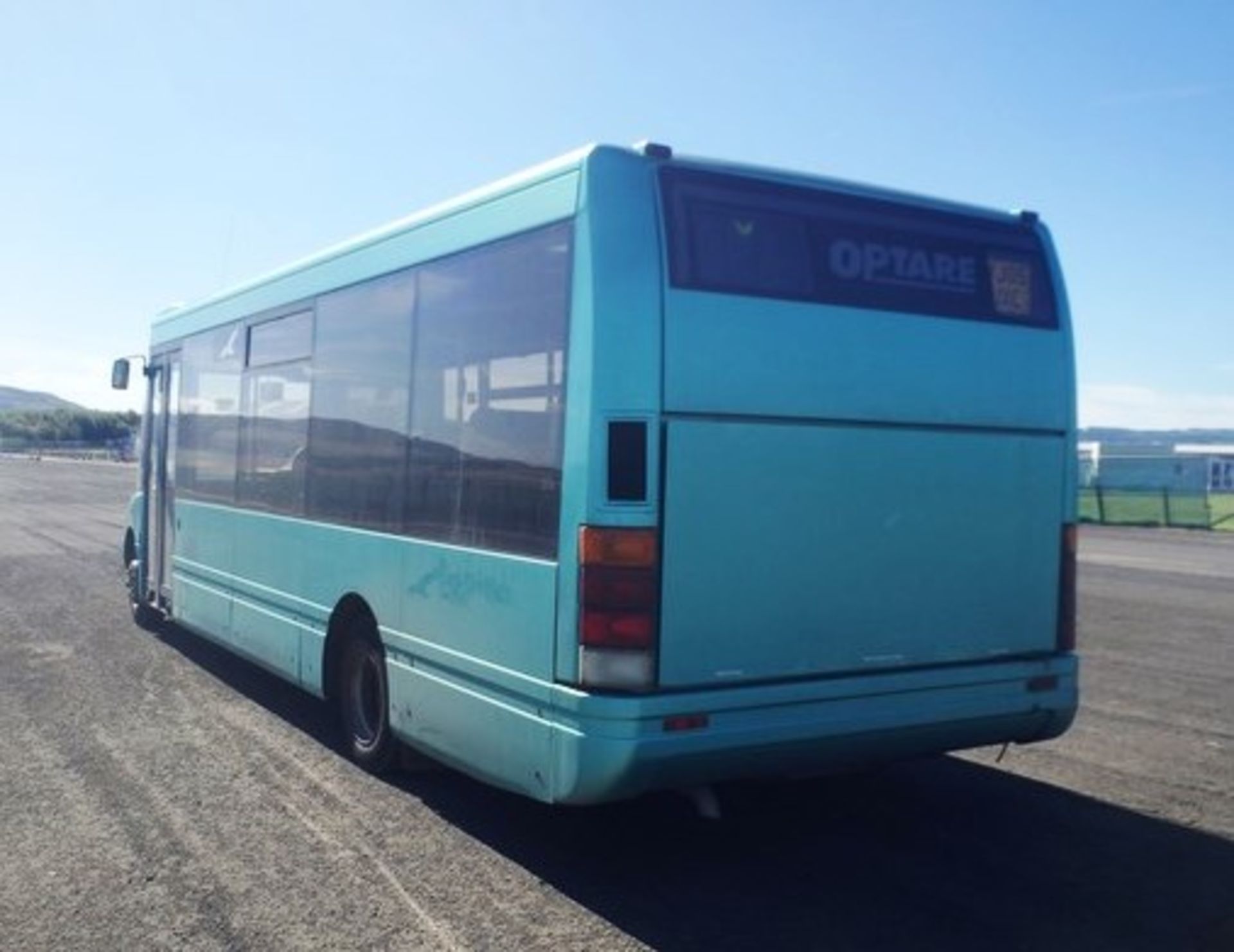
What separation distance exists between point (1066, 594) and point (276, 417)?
16.9 ft

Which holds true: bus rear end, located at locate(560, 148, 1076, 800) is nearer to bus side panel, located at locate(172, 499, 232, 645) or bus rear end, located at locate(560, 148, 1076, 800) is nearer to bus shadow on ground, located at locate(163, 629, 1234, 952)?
bus shadow on ground, located at locate(163, 629, 1234, 952)

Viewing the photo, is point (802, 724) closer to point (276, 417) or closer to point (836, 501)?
point (836, 501)

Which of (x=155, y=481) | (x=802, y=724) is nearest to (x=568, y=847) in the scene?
(x=802, y=724)

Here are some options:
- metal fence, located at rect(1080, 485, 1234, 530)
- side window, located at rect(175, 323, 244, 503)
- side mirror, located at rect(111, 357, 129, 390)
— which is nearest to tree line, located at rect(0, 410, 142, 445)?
metal fence, located at rect(1080, 485, 1234, 530)

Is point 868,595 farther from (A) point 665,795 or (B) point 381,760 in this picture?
(B) point 381,760

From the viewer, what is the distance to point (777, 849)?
6047 millimetres

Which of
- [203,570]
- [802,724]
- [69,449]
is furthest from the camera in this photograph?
[69,449]

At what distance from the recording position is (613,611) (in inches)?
200

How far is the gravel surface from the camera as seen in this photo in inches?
196

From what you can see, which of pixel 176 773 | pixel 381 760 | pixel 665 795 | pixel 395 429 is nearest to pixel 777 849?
pixel 665 795

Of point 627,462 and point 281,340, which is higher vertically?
point 281,340

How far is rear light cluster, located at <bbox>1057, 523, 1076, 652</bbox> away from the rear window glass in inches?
43.4

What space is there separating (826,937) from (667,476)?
1.86 m

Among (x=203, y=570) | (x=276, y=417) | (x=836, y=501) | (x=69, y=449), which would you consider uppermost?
(x=276, y=417)
